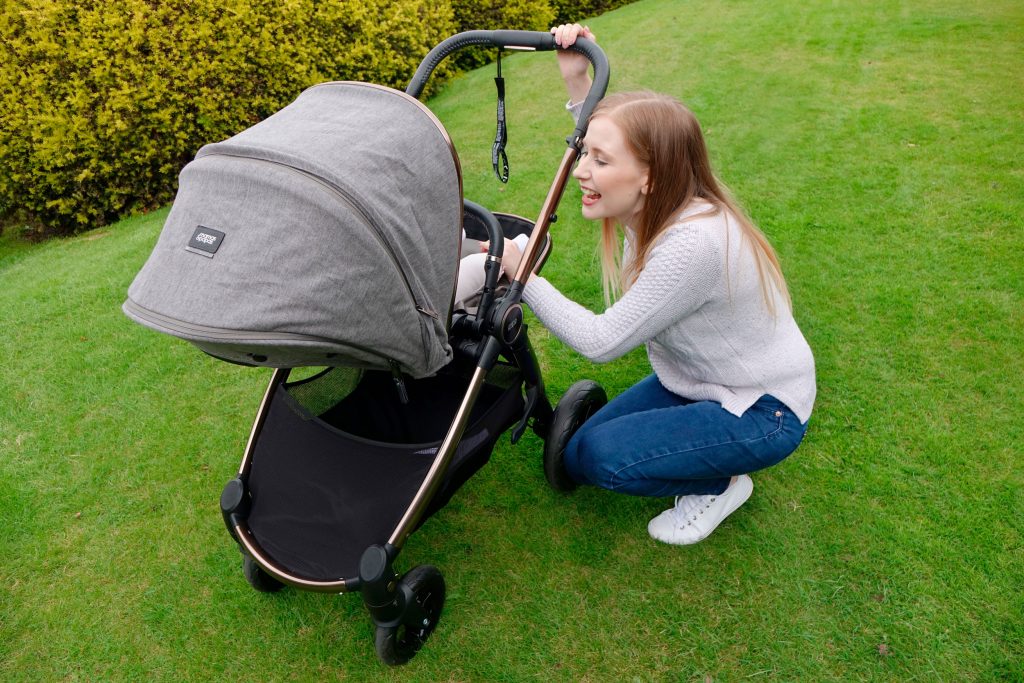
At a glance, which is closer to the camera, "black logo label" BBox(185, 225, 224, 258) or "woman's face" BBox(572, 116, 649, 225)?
"black logo label" BBox(185, 225, 224, 258)

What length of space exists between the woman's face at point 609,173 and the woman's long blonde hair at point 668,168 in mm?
21

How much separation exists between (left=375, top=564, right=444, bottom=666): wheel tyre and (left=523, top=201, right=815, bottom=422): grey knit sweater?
2.78 feet

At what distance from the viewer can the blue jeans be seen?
81.2 inches

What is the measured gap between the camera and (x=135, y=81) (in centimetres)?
464

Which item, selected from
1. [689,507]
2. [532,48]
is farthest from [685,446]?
[532,48]

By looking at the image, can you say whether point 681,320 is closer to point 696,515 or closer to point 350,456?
point 696,515

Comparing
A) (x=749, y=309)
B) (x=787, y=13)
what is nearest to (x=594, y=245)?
(x=749, y=309)

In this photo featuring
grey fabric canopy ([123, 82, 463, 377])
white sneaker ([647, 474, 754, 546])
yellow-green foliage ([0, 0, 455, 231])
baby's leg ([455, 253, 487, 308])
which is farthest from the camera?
yellow-green foliage ([0, 0, 455, 231])

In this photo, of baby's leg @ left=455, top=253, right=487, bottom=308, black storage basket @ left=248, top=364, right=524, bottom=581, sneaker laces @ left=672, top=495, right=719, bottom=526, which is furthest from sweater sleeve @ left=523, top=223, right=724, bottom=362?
sneaker laces @ left=672, top=495, right=719, bottom=526

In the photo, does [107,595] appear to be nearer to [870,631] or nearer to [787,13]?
[870,631]

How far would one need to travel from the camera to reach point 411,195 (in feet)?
5.70

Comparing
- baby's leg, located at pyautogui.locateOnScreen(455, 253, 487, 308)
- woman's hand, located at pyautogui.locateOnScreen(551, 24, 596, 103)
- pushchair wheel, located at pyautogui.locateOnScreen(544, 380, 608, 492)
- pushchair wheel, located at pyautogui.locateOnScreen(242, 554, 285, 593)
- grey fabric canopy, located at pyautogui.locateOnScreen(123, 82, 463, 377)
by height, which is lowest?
pushchair wheel, located at pyautogui.locateOnScreen(242, 554, 285, 593)

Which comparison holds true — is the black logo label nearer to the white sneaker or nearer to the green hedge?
the white sneaker

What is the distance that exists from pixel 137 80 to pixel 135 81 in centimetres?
2
